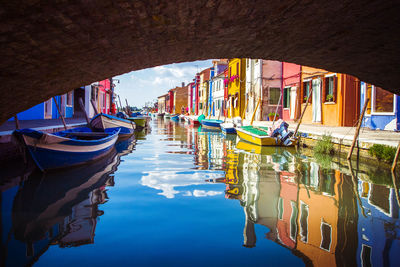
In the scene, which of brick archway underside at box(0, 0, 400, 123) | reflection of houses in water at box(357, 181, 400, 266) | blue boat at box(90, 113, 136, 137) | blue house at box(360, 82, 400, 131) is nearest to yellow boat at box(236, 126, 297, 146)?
blue house at box(360, 82, 400, 131)

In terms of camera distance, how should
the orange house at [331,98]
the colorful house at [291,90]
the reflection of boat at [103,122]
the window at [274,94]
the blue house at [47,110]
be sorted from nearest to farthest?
the reflection of boat at [103,122], the orange house at [331,98], the blue house at [47,110], the colorful house at [291,90], the window at [274,94]

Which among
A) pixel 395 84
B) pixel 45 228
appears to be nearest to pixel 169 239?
pixel 45 228

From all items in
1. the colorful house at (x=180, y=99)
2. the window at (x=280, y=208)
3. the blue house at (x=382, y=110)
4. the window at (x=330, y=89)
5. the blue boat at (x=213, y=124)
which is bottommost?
the window at (x=280, y=208)

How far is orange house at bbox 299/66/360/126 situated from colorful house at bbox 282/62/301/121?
3.01 ft

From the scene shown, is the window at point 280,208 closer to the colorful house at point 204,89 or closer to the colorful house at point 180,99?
the colorful house at point 204,89

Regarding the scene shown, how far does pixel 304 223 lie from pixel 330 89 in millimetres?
13258

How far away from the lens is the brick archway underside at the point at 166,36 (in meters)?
2.58

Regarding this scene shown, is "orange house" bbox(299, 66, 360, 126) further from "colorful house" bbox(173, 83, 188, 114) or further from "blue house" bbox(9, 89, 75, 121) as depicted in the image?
"colorful house" bbox(173, 83, 188, 114)

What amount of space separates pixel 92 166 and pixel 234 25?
726 centimetres

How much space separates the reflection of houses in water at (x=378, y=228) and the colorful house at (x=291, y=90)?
13775mm

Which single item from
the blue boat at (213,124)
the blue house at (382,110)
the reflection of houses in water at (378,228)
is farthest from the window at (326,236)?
the blue boat at (213,124)

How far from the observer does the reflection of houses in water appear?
3.71 metres

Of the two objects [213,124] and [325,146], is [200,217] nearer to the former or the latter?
[325,146]

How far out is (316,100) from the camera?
1748 centimetres
